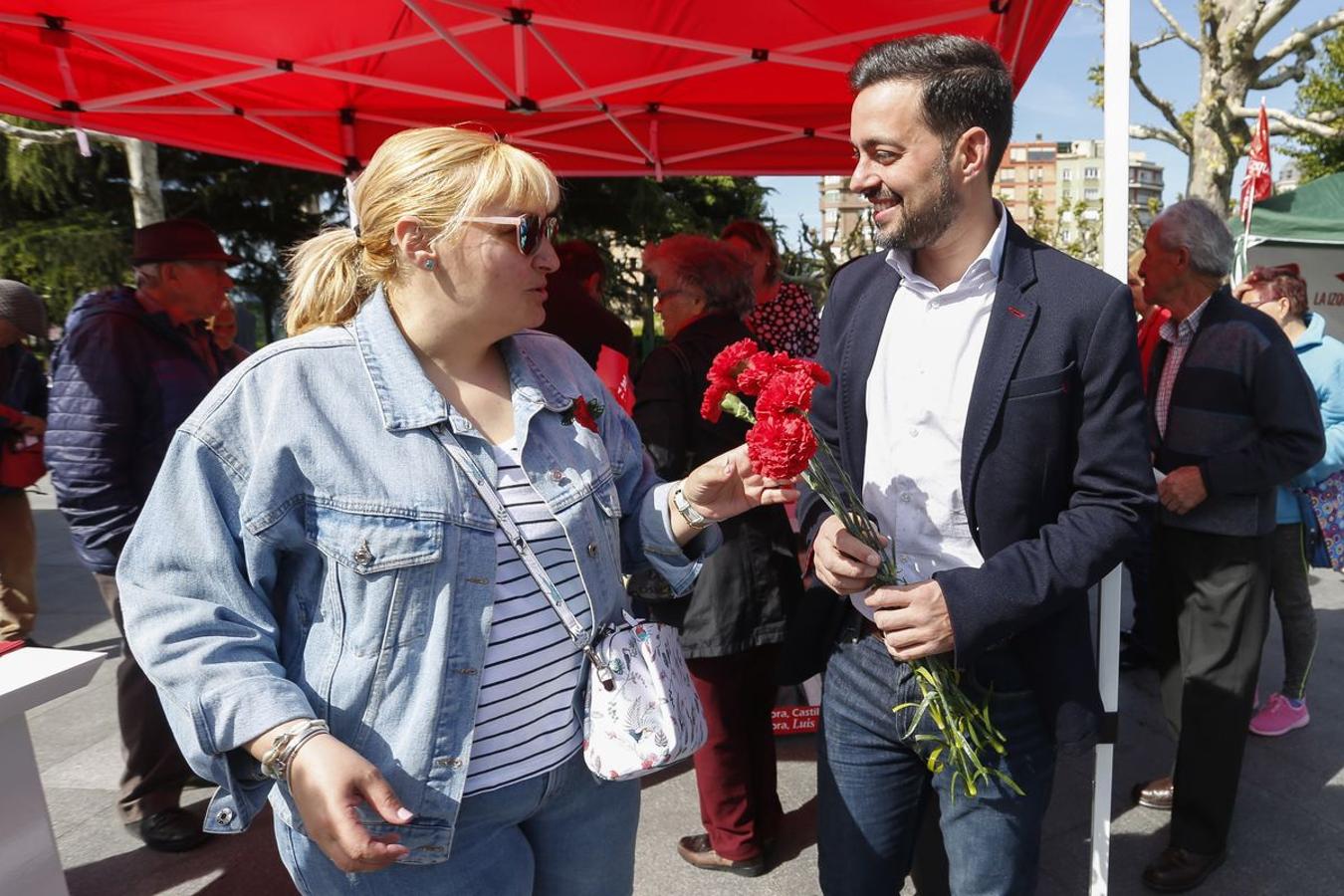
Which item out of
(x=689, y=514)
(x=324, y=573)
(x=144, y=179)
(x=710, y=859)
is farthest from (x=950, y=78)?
(x=144, y=179)

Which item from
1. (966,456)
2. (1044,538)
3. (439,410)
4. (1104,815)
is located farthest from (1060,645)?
(439,410)

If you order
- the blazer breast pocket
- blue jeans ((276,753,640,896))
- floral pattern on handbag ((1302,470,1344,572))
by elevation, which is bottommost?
floral pattern on handbag ((1302,470,1344,572))

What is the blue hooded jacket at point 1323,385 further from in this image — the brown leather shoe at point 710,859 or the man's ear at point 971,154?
the man's ear at point 971,154

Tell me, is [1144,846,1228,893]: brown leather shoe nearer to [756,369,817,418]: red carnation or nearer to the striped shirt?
the striped shirt

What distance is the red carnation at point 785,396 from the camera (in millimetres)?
1404

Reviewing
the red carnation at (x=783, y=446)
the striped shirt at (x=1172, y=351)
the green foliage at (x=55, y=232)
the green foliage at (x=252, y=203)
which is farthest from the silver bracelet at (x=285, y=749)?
the green foliage at (x=55, y=232)

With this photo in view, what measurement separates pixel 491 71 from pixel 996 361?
11.0ft

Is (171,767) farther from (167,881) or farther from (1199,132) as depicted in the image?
(1199,132)

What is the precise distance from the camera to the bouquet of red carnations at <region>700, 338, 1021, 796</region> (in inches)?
55.1

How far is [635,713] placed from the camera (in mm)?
1447

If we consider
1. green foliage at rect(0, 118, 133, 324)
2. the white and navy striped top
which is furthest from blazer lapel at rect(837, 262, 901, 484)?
green foliage at rect(0, 118, 133, 324)

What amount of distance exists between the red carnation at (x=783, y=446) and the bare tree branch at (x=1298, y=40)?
13175mm

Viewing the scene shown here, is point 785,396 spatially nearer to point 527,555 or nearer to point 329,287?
point 527,555

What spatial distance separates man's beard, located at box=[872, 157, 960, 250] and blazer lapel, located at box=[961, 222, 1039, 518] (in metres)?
0.15
